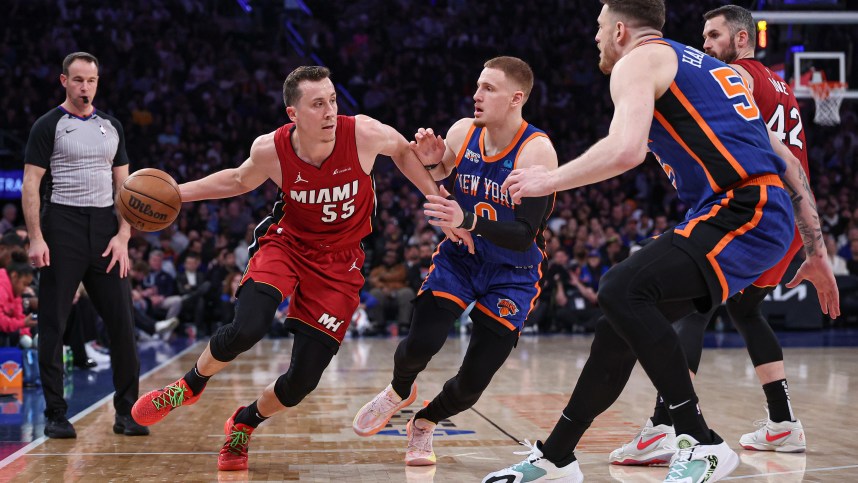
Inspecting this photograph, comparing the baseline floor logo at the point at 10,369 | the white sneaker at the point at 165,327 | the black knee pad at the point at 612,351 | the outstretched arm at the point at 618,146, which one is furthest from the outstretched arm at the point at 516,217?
the white sneaker at the point at 165,327

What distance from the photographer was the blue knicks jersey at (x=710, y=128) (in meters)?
3.32

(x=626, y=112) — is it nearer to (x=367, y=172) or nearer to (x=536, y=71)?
(x=367, y=172)

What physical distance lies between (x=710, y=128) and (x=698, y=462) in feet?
3.87

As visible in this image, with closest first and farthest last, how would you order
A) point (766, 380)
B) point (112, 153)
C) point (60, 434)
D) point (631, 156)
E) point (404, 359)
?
1. point (631, 156)
2. point (404, 359)
3. point (766, 380)
4. point (60, 434)
5. point (112, 153)

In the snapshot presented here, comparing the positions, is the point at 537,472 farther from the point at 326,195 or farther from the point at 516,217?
the point at 326,195

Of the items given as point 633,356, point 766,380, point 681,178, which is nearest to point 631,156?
point 681,178

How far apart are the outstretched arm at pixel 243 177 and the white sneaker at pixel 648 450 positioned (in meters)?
2.16

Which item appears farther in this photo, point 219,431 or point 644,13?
point 219,431

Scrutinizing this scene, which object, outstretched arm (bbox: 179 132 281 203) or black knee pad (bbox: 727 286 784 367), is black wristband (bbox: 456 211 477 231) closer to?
outstretched arm (bbox: 179 132 281 203)

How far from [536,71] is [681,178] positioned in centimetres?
1800

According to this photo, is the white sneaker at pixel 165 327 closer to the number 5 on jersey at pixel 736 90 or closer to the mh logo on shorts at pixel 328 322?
the mh logo on shorts at pixel 328 322

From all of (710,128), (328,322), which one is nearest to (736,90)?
(710,128)

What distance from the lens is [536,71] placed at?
21078 mm

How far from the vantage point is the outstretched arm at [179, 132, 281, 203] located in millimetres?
4621
